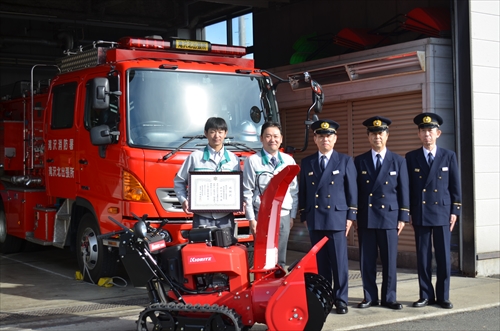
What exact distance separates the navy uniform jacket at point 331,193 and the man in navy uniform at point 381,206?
9.5 inches

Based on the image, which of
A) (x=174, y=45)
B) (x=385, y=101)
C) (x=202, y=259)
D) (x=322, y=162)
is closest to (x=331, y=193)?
(x=322, y=162)

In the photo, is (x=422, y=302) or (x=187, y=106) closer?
(x=422, y=302)

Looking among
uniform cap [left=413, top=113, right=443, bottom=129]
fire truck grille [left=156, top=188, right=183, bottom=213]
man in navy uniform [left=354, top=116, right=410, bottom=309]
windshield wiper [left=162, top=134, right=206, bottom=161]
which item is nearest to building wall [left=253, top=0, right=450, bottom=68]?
uniform cap [left=413, top=113, right=443, bottom=129]

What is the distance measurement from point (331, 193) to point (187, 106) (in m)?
2.23

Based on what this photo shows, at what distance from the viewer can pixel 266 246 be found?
6031 mm

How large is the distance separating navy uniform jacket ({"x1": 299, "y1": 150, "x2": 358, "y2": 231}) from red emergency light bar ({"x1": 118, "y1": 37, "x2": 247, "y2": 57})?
8.75 feet

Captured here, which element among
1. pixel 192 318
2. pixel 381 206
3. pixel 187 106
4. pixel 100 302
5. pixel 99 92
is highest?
pixel 99 92

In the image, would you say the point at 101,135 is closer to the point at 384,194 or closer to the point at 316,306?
the point at 384,194

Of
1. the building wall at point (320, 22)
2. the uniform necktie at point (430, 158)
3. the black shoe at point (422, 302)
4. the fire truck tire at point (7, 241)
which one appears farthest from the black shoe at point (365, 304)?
the fire truck tire at point (7, 241)

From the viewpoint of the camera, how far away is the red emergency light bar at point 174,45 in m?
9.15

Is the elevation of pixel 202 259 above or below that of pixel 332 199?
below

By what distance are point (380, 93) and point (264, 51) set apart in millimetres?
4455

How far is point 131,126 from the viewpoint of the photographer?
8.50 m

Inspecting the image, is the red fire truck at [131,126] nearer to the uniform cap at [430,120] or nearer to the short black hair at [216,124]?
the uniform cap at [430,120]
